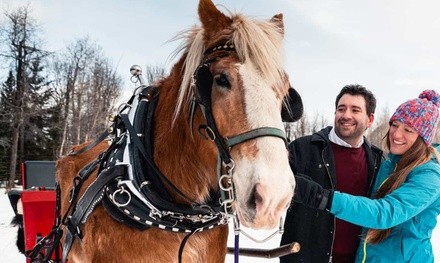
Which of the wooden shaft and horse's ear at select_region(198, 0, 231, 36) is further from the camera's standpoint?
the wooden shaft

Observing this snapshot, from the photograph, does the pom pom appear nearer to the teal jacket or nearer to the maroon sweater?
the teal jacket

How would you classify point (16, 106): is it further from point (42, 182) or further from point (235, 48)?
point (235, 48)

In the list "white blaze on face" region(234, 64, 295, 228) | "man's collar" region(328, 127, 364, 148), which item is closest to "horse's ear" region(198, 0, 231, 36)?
"white blaze on face" region(234, 64, 295, 228)

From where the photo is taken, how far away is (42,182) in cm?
436

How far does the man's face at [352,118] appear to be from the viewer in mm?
2650

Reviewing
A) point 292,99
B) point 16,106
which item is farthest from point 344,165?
point 16,106

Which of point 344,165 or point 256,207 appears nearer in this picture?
point 256,207

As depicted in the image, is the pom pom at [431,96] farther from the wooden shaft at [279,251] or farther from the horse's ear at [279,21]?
the wooden shaft at [279,251]

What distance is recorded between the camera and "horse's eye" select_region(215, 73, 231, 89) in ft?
5.21

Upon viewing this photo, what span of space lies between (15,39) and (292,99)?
2618 centimetres

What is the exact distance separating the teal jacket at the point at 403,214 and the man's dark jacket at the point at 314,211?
0.91ft

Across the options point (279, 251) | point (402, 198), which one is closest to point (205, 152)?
point (279, 251)

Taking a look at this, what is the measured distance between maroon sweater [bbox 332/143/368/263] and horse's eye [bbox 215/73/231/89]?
4.81 ft

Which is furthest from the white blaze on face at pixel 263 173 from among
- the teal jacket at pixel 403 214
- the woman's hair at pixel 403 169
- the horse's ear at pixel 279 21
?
the woman's hair at pixel 403 169
